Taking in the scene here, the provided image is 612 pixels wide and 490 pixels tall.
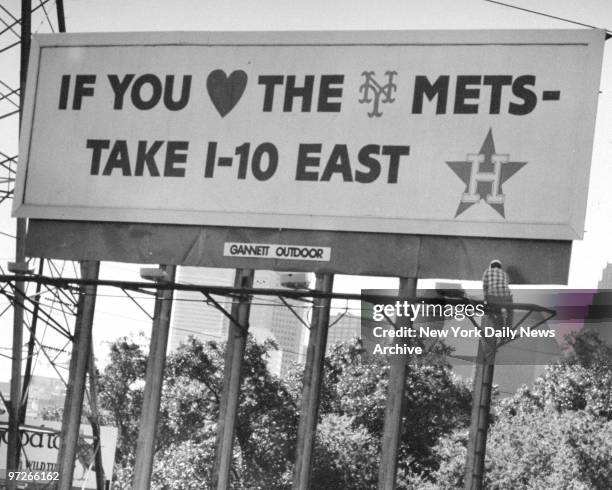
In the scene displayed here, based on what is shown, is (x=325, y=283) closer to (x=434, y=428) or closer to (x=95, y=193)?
(x=95, y=193)

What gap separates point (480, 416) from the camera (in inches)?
853

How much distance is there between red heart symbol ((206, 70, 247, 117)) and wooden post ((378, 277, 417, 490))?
16.7ft

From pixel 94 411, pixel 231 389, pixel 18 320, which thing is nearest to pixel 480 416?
pixel 231 389

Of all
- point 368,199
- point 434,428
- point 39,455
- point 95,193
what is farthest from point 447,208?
point 434,428

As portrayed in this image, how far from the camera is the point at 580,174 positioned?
2216 centimetres

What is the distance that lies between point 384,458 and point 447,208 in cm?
464

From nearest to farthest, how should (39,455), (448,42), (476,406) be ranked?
(476,406)
(448,42)
(39,455)

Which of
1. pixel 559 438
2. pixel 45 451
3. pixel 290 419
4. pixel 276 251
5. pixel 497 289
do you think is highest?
pixel 276 251

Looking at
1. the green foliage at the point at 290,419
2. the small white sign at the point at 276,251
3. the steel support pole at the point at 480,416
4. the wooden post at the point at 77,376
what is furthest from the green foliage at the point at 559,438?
the steel support pole at the point at 480,416

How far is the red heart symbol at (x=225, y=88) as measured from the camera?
82.1 feet

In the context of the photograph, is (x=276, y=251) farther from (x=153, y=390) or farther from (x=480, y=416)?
(x=480, y=416)

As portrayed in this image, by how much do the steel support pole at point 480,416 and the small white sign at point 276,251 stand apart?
368cm

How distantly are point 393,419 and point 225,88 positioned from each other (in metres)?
7.37

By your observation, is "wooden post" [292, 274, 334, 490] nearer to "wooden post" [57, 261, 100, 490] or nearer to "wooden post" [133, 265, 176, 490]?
"wooden post" [133, 265, 176, 490]
